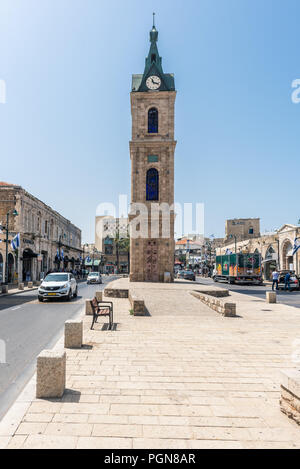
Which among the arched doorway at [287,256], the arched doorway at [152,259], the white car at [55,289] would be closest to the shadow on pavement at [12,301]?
the white car at [55,289]

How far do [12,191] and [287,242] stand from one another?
32.0 m

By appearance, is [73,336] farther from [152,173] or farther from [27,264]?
[27,264]

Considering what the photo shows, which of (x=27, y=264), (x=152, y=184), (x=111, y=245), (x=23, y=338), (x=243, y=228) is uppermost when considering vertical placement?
(x=152, y=184)

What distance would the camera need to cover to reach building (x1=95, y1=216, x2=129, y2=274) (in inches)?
3590

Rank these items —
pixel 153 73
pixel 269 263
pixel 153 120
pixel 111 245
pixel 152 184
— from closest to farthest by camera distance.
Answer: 1. pixel 152 184
2. pixel 153 120
3. pixel 153 73
4. pixel 269 263
5. pixel 111 245

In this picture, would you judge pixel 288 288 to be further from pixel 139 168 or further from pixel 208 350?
pixel 208 350

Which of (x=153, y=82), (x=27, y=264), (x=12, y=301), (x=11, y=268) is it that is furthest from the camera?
(x=27, y=264)

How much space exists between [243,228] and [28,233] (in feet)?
169

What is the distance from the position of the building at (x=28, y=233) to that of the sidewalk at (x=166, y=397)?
25666 mm

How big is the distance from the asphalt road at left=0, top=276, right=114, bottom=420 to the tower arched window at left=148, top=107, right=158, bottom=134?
82.6 ft

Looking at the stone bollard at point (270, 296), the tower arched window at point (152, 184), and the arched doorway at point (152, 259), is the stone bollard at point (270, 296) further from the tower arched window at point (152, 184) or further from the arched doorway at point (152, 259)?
the tower arched window at point (152, 184)

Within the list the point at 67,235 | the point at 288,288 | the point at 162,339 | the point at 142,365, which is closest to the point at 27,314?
the point at 162,339

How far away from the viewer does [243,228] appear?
7475 cm

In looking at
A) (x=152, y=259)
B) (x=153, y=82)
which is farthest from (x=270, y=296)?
(x=153, y=82)
